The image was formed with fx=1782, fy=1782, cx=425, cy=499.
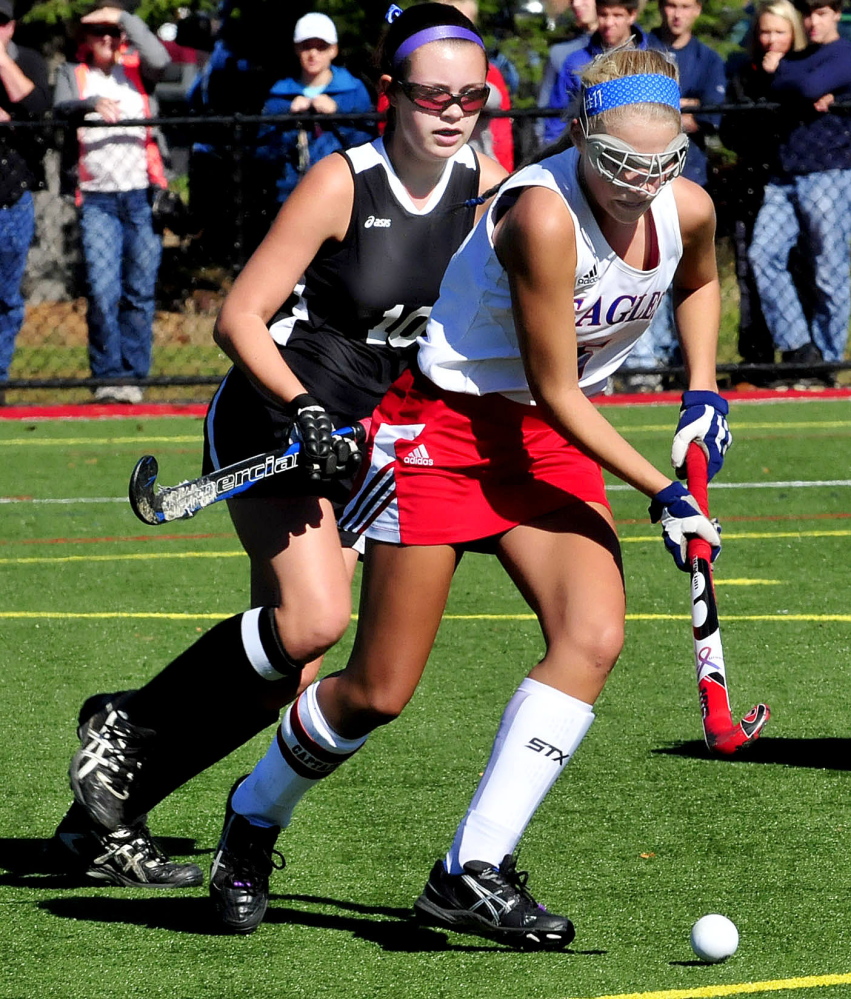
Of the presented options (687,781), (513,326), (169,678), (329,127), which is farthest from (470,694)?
(329,127)

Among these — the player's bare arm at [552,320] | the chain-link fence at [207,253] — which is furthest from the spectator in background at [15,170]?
the player's bare arm at [552,320]

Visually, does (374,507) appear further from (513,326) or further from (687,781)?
(687,781)

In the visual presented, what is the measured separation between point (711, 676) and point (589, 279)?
83 centimetres

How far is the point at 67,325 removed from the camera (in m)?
11.9

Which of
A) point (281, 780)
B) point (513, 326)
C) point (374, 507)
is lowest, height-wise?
point (281, 780)

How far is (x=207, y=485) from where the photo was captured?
3988 mm

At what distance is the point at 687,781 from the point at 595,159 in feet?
6.44

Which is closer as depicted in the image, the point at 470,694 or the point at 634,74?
the point at 634,74

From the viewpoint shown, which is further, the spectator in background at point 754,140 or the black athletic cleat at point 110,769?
the spectator in background at point 754,140

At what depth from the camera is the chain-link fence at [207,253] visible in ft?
37.6

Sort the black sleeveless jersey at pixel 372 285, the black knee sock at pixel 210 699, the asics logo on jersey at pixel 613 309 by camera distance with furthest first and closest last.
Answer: the black sleeveless jersey at pixel 372 285, the black knee sock at pixel 210 699, the asics logo on jersey at pixel 613 309

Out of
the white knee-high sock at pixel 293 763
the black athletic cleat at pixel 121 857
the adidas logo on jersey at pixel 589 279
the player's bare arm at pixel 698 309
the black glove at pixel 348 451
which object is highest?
the adidas logo on jersey at pixel 589 279

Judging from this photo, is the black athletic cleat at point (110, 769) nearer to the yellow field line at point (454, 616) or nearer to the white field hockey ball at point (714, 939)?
the white field hockey ball at point (714, 939)

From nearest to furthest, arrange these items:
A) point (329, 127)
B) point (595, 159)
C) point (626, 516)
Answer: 1. point (595, 159)
2. point (626, 516)
3. point (329, 127)
